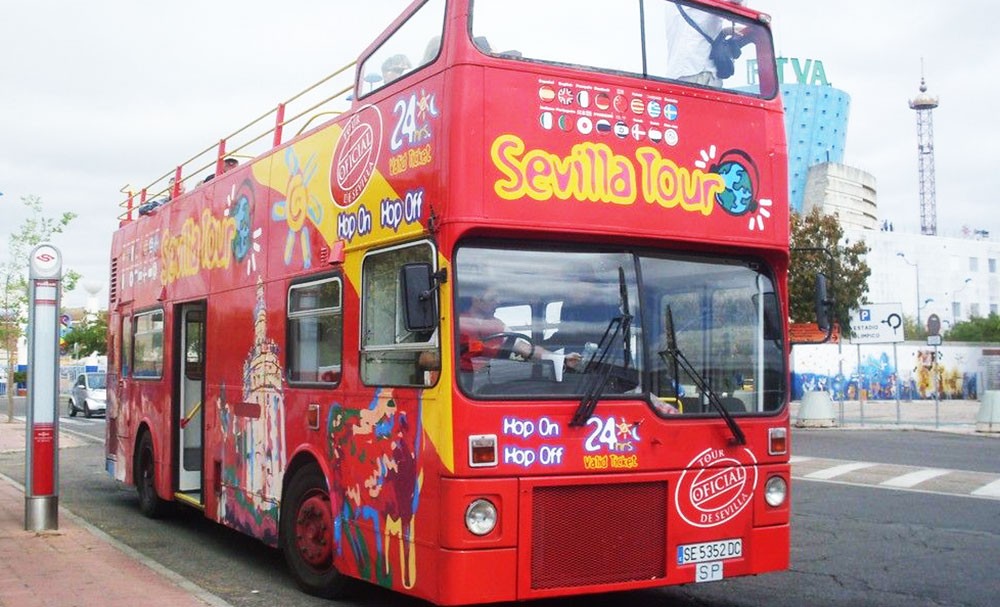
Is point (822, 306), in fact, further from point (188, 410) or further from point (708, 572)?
point (188, 410)

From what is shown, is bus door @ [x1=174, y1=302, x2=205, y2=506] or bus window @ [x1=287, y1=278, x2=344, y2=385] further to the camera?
bus door @ [x1=174, y1=302, x2=205, y2=506]

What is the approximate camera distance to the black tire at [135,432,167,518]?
12172 mm

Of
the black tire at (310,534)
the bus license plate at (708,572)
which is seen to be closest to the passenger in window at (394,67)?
the black tire at (310,534)

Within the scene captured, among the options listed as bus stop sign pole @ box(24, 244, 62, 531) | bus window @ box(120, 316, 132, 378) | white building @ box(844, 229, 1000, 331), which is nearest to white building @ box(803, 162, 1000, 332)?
white building @ box(844, 229, 1000, 331)

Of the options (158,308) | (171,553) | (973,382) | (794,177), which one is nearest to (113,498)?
(158,308)

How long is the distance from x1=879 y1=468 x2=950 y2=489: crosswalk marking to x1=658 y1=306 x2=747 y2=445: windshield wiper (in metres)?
9.02

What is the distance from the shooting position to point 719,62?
7.41 meters

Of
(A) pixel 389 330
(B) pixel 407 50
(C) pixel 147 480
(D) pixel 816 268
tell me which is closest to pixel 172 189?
(C) pixel 147 480

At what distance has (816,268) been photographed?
1489 inches

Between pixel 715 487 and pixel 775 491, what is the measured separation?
497 millimetres

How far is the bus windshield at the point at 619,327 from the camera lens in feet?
20.5

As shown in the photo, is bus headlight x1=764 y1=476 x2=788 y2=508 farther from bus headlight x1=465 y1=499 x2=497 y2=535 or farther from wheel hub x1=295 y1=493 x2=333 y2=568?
wheel hub x1=295 y1=493 x2=333 y2=568

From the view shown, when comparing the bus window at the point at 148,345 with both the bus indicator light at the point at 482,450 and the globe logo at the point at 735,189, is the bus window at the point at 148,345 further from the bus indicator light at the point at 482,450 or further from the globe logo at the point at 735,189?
the globe logo at the point at 735,189

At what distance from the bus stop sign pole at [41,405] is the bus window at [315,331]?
353cm
